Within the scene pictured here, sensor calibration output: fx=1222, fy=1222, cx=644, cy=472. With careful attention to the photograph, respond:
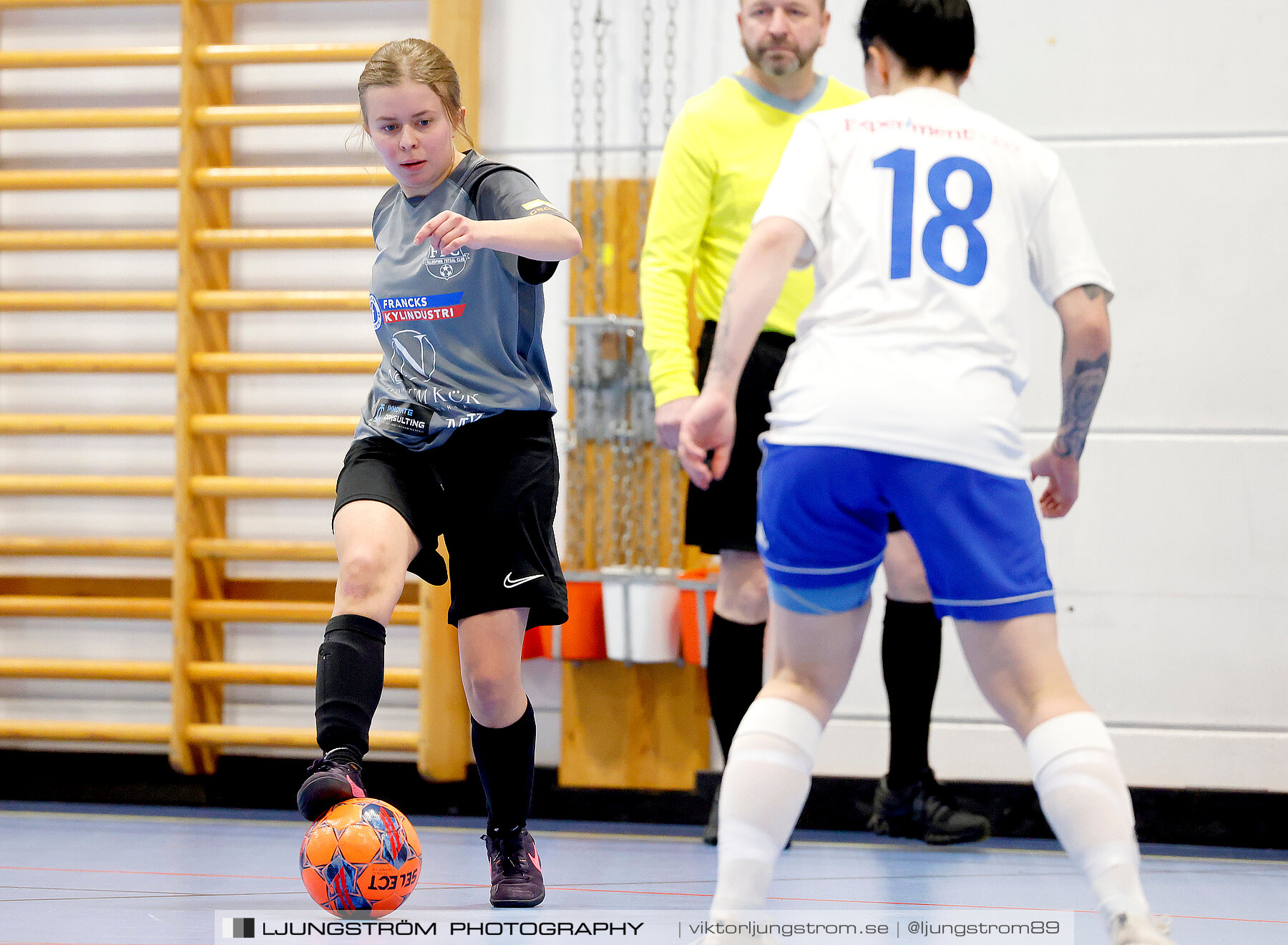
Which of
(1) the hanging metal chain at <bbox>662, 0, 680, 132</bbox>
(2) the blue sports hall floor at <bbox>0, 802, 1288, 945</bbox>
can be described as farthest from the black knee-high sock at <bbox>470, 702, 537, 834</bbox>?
(1) the hanging metal chain at <bbox>662, 0, 680, 132</bbox>

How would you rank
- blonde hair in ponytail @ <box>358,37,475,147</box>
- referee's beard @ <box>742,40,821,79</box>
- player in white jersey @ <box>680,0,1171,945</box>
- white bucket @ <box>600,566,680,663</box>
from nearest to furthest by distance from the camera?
1. player in white jersey @ <box>680,0,1171,945</box>
2. blonde hair in ponytail @ <box>358,37,475,147</box>
3. referee's beard @ <box>742,40,821,79</box>
4. white bucket @ <box>600,566,680,663</box>

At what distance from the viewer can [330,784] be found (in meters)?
1.76

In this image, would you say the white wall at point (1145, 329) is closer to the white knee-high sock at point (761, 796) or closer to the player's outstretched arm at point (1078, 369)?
the player's outstretched arm at point (1078, 369)

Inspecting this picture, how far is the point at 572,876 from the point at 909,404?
1.46 metres

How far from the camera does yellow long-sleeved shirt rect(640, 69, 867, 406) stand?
2480mm

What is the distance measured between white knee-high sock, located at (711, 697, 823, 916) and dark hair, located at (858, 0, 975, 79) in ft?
2.88

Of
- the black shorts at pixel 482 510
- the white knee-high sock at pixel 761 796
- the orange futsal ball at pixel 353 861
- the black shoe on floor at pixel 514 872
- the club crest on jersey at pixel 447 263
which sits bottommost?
the black shoe on floor at pixel 514 872

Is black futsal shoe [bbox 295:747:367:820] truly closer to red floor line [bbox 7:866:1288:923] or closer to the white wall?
red floor line [bbox 7:866:1288:923]

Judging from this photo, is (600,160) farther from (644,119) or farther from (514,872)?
(514,872)

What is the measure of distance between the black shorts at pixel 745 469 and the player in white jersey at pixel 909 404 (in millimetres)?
858

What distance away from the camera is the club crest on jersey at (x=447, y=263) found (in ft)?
6.93

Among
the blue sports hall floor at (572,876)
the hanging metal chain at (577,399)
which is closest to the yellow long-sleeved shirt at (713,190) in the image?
the hanging metal chain at (577,399)

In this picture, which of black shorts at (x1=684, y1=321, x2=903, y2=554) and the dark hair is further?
black shorts at (x1=684, y1=321, x2=903, y2=554)

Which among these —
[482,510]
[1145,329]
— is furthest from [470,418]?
[1145,329]
